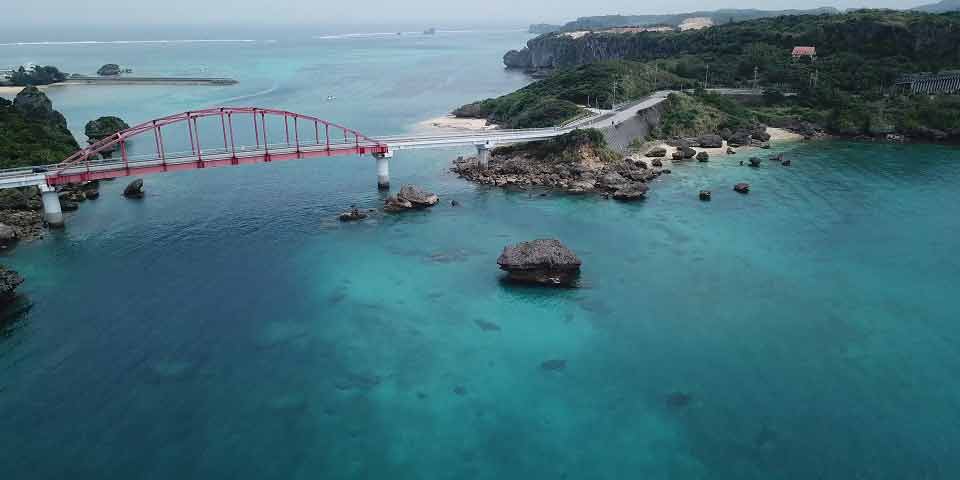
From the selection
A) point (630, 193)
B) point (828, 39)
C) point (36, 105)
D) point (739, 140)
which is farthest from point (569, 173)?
point (828, 39)

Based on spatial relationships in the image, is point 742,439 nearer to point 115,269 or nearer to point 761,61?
point 115,269

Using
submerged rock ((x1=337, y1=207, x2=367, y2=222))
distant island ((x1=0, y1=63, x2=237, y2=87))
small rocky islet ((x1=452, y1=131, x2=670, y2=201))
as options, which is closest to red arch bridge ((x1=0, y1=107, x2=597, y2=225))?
small rocky islet ((x1=452, y1=131, x2=670, y2=201))

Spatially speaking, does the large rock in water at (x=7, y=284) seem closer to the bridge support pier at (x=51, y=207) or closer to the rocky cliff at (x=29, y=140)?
the bridge support pier at (x=51, y=207)

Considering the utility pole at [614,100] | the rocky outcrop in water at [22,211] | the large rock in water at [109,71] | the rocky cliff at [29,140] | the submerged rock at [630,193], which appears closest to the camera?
the rocky outcrop in water at [22,211]

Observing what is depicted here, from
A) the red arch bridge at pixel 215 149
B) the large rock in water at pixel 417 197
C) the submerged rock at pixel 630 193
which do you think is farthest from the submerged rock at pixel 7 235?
the submerged rock at pixel 630 193

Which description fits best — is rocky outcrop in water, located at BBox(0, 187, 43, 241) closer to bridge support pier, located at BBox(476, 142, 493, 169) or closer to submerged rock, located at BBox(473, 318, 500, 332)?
submerged rock, located at BBox(473, 318, 500, 332)

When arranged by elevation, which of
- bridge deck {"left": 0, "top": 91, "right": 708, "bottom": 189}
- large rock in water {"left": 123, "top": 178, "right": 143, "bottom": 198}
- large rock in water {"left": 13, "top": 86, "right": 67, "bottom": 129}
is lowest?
large rock in water {"left": 123, "top": 178, "right": 143, "bottom": 198}
